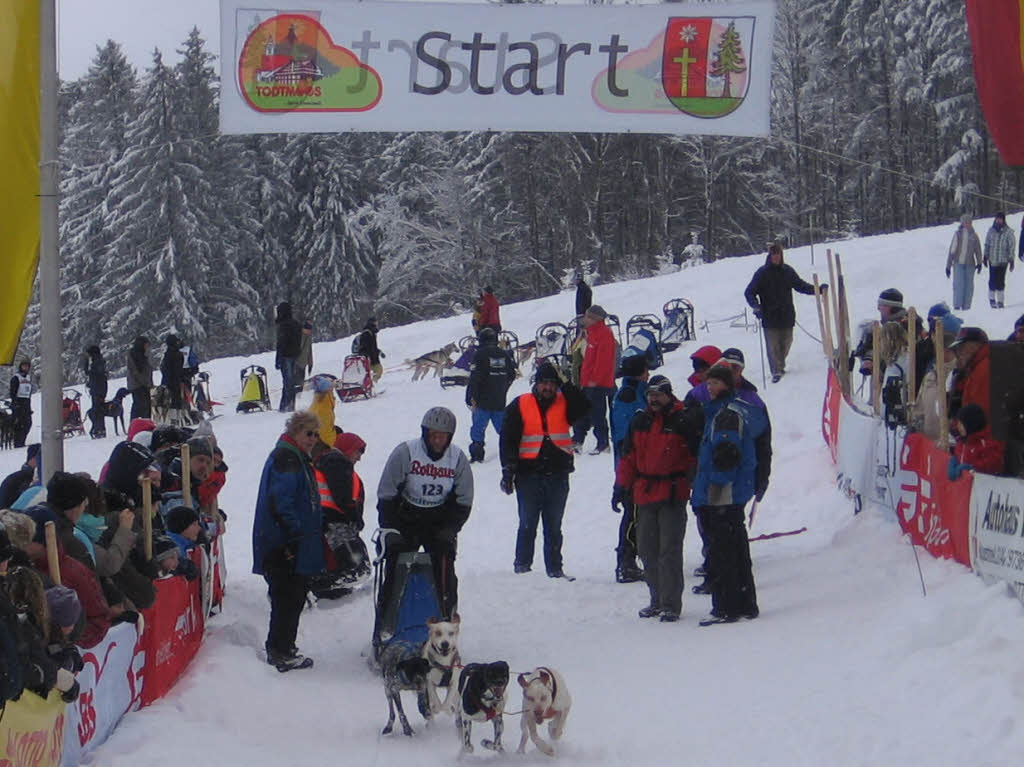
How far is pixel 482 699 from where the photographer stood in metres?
6.06

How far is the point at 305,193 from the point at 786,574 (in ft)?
140

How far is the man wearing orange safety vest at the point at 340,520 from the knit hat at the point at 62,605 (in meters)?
3.94

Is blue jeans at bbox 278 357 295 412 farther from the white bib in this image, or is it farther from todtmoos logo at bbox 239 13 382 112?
the white bib

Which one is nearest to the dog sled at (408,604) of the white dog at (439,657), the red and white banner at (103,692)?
the white dog at (439,657)

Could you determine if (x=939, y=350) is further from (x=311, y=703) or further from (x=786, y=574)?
(x=311, y=703)

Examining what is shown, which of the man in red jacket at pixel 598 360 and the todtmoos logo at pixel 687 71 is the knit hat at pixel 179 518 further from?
the man in red jacket at pixel 598 360

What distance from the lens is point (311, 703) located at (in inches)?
287

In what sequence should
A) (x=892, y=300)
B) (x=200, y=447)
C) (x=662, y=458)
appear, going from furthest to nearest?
(x=892, y=300) → (x=200, y=447) → (x=662, y=458)

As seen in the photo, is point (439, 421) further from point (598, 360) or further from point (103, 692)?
point (598, 360)

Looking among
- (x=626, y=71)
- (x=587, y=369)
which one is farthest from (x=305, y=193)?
(x=626, y=71)

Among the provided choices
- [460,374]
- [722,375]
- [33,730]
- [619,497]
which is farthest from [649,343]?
[33,730]

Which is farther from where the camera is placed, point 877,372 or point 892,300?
point 892,300

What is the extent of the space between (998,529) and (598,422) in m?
8.80

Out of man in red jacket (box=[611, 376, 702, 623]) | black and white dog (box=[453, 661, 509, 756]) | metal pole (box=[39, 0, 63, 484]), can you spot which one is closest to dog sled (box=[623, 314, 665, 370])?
man in red jacket (box=[611, 376, 702, 623])
